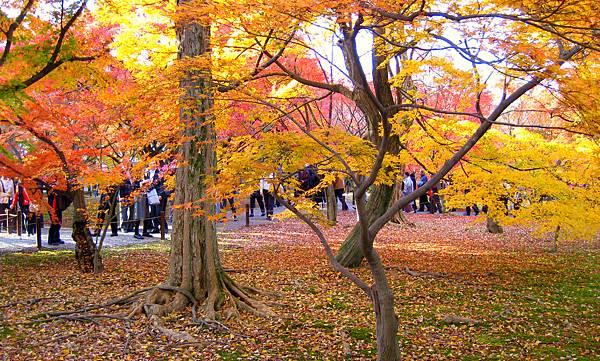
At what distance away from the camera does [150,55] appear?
30.1 ft

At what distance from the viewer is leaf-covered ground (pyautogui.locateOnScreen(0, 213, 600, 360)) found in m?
6.01

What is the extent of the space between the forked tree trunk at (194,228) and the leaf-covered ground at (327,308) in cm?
35

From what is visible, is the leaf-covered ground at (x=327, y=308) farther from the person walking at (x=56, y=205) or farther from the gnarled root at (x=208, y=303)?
the person walking at (x=56, y=205)

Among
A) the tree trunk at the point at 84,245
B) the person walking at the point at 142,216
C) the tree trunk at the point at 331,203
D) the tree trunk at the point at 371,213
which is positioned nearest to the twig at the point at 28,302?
the tree trunk at the point at 84,245

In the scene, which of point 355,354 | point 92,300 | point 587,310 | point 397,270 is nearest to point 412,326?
point 355,354

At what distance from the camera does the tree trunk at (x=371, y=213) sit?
10031 millimetres

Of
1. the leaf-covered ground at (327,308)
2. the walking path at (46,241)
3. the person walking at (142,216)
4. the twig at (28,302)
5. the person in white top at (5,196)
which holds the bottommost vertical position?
the leaf-covered ground at (327,308)

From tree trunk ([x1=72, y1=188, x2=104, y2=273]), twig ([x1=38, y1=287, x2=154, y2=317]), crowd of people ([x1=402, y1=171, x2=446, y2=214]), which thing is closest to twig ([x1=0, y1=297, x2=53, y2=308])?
twig ([x1=38, y1=287, x2=154, y2=317])

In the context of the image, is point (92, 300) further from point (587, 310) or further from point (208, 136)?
point (587, 310)

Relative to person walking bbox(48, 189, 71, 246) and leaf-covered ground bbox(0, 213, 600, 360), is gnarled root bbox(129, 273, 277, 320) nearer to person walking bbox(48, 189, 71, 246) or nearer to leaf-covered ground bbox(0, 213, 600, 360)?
leaf-covered ground bbox(0, 213, 600, 360)

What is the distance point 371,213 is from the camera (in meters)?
10.0

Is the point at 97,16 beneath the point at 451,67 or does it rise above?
above

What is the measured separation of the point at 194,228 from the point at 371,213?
11.8ft

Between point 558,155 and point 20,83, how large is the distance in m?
8.66
